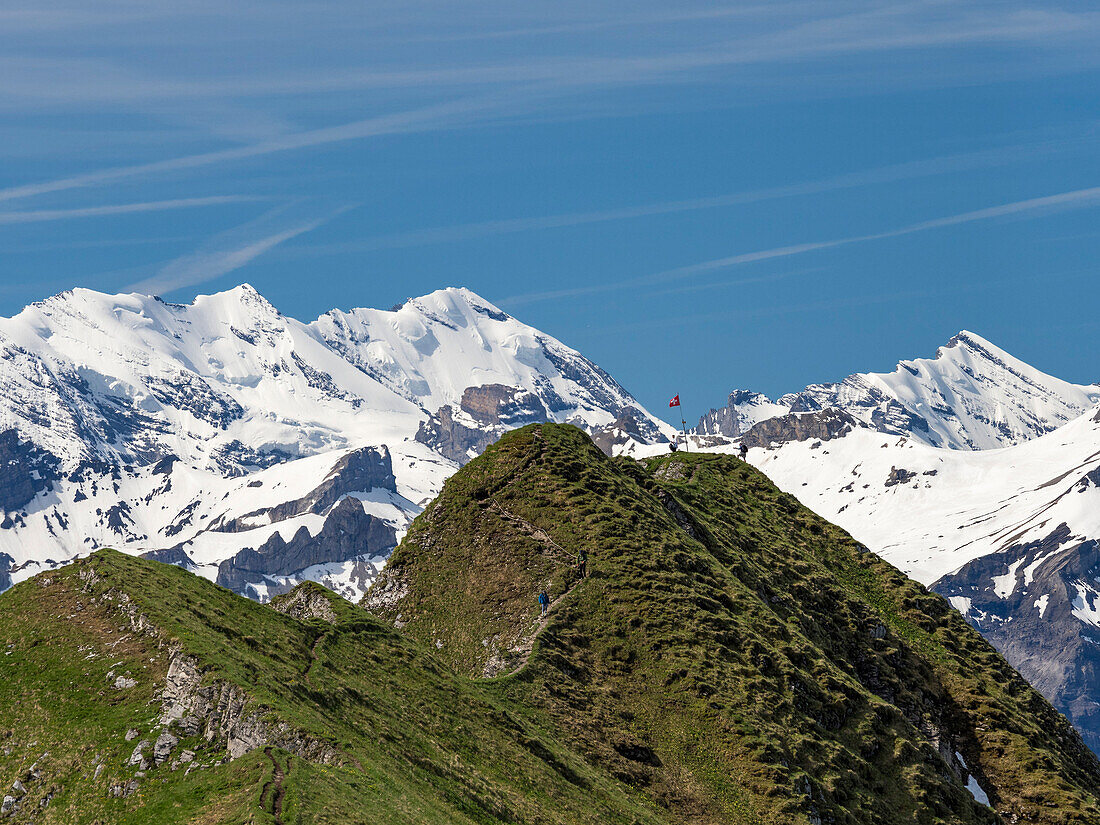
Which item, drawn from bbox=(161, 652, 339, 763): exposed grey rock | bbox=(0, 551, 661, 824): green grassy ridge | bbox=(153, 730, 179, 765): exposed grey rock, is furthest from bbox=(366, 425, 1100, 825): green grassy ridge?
bbox=(153, 730, 179, 765): exposed grey rock

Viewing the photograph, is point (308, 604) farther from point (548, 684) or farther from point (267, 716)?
point (267, 716)

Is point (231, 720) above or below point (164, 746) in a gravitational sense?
above

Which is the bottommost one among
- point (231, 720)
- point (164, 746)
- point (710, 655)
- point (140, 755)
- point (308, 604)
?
point (140, 755)

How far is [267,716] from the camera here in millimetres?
51438

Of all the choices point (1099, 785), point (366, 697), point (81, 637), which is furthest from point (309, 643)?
point (1099, 785)

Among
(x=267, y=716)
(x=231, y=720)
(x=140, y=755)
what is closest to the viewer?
(x=140, y=755)

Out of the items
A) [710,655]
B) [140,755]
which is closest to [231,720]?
[140,755]

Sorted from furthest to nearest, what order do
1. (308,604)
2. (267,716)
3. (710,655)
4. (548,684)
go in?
1. (710,655)
2. (308,604)
3. (548,684)
4. (267,716)

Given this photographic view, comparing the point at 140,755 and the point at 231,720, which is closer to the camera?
the point at 140,755

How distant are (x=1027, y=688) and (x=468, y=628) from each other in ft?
213

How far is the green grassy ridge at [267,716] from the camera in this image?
1884 inches

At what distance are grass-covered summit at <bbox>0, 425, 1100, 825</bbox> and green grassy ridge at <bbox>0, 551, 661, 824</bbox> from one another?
0.15m

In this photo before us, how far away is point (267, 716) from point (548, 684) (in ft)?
110

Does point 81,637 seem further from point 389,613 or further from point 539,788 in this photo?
point 389,613
